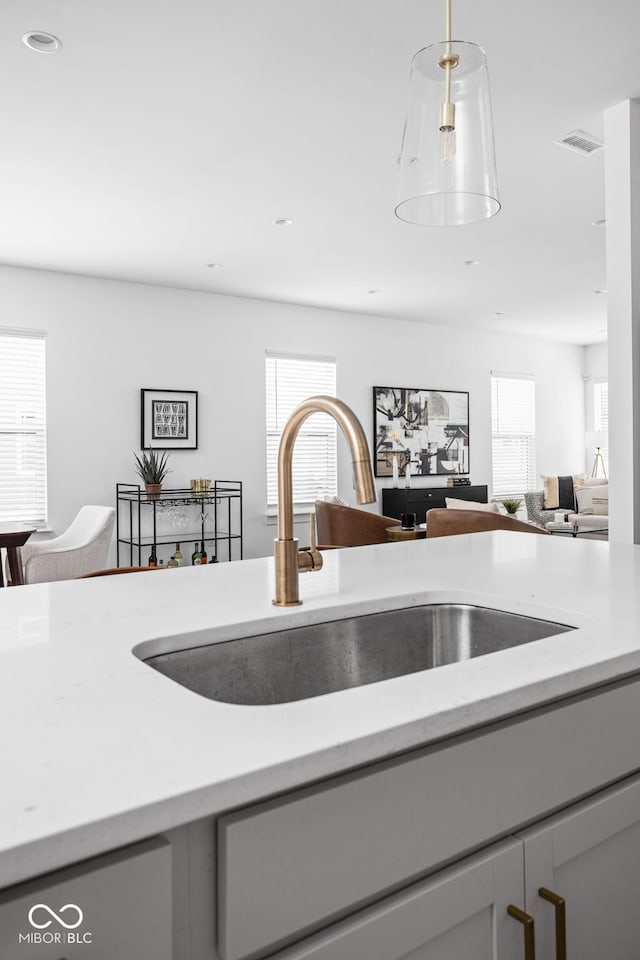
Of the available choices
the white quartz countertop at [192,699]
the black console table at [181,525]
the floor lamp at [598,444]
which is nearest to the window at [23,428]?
the black console table at [181,525]

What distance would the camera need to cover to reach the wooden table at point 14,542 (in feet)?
12.9

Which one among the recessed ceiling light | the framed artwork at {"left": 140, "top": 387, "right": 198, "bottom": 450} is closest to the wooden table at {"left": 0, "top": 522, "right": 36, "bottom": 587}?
the framed artwork at {"left": 140, "top": 387, "right": 198, "bottom": 450}

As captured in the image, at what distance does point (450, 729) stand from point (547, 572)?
0.90 metres

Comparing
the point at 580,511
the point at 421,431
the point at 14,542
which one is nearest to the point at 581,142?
the point at 14,542

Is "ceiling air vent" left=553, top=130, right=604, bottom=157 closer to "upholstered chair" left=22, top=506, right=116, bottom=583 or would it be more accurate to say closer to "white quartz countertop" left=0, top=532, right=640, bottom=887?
"white quartz countertop" left=0, top=532, right=640, bottom=887

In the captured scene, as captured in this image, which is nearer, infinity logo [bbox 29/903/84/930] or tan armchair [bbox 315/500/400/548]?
infinity logo [bbox 29/903/84/930]

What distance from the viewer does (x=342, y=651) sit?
125cm

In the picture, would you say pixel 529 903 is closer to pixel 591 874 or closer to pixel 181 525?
pixel 591 874

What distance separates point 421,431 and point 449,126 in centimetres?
667

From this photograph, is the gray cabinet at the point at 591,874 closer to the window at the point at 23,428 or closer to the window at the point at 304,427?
the window at the point at 23,428

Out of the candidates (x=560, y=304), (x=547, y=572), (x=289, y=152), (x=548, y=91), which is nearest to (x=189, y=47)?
(x=289, y=152)

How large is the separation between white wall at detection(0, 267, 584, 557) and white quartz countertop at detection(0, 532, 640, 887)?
4765 mm

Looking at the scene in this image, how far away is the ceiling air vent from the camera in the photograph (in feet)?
11.5

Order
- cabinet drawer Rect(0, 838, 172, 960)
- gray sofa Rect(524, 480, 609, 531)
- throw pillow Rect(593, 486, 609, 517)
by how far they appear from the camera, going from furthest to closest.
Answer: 1. throw pillow Rect(593, 486, 609, 517)
2. gray sofa Rect(524, 480, 609, 531)
3. cabinet drawer Rect(0, 838, 172, 960)
